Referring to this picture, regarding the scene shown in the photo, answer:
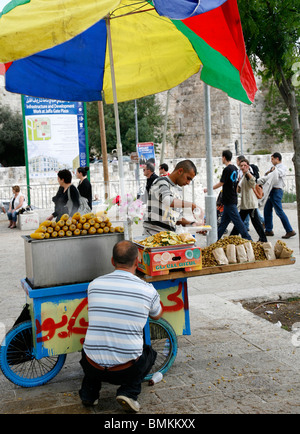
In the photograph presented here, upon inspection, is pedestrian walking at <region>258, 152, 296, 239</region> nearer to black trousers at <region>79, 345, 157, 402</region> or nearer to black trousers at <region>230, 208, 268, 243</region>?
black trousers at <region>230, 208, 268, 243</region>

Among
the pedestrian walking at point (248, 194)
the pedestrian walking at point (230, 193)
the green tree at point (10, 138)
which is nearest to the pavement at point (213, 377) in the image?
the pedestrian walking at point (230, 193)

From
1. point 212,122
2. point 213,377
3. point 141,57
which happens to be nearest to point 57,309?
point 213,377

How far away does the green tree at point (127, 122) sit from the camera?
121 ft

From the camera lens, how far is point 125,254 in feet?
12.0

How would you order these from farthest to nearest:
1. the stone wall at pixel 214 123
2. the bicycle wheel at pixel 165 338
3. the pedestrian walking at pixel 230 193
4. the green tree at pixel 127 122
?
1. the stone wall at pixel 214 123
2. the green tree at pixel 127 122
3. the pedestrian walking at pixel 230 193
4. the bicycle wheel at pixel 165 338

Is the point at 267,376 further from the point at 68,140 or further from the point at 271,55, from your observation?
the point at 68,140

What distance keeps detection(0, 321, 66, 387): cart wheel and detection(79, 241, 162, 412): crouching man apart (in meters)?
0.61

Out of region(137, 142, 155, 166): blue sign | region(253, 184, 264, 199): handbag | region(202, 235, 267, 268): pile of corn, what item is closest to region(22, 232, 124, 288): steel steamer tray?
region(202, 235, 267, 268): pile of corn

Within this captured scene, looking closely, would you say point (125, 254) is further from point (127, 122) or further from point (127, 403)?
point (127, 122)

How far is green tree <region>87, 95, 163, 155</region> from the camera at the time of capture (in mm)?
36844

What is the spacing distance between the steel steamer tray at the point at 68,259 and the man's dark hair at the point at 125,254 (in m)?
0.46

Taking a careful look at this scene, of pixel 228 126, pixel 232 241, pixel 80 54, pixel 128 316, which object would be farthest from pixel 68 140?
pixel 228 126

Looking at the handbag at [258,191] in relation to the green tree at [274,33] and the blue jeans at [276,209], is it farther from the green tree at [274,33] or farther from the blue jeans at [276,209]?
the green tree at [274,33]

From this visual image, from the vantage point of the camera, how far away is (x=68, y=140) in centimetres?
1627
